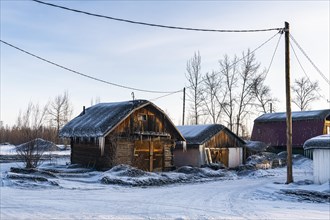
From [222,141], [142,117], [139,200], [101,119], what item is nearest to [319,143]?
[139,200]

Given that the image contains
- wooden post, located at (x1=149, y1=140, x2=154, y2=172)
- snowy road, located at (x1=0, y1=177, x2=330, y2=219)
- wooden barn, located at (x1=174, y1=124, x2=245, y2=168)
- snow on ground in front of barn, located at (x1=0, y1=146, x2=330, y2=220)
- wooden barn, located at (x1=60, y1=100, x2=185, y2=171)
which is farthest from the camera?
wooden barn, located at (x1=174, y1=124, x2=245, y2=168)

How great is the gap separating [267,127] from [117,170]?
31.3m

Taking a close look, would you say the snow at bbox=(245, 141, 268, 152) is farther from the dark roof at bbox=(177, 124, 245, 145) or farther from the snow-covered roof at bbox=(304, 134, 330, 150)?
the snow-covered roof at bbox=(304, 134, 330, 150)

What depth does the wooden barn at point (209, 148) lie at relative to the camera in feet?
→ 112

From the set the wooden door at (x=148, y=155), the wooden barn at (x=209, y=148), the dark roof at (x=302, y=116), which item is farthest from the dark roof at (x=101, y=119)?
the dark roof at (x=302, y=116)

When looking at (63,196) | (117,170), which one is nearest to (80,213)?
(63,196)

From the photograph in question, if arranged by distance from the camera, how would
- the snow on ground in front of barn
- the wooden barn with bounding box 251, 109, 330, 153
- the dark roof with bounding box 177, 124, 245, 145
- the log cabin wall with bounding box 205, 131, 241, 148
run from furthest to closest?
1. the wooden barn with bounding box 251, 109, 330, 153
2. the log cabin wall with bounding box 205, 131, 241, 148
3. the dark roof with bounding box 177, 124, 245, 145
4. the snow on ground in front of barn

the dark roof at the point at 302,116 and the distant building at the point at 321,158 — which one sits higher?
the dark roof at the point at 302,116

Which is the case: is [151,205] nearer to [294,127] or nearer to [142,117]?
[142,117]

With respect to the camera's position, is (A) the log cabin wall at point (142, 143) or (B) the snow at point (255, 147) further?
(B) the snow at point (255, 147)

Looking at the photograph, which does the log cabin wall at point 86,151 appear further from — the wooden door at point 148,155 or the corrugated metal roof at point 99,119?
the wooden door at point 148,155

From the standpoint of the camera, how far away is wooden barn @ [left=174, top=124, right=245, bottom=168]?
112ft

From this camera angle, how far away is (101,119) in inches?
1097

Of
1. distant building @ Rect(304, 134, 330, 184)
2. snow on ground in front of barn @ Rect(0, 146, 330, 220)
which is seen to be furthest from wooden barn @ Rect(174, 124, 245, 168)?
distant building @ Rect(304, 134, 330, 184)
